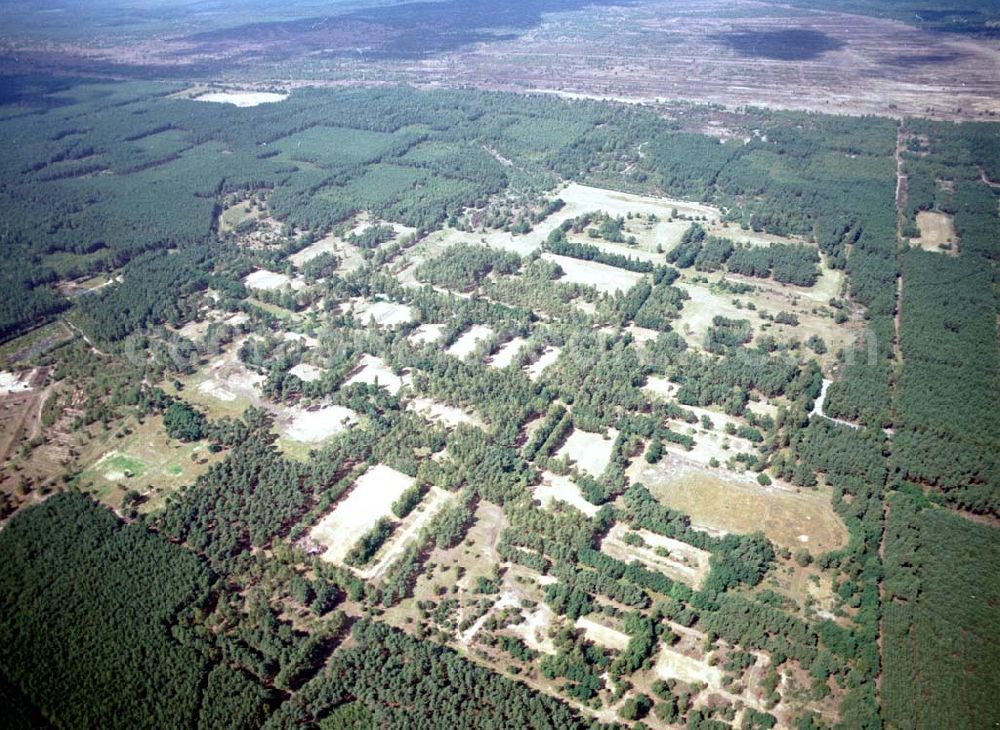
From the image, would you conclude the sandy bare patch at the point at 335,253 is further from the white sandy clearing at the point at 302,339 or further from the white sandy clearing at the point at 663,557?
the white sandy clearing at the point at 663,557

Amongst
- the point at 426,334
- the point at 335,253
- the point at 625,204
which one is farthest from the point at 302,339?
the point at 625,204

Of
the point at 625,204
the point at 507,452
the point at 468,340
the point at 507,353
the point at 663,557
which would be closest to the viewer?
the point at 663,557

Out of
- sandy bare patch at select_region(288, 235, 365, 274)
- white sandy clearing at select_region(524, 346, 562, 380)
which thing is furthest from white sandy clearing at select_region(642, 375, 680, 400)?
sandy bare patch at select_region(288, 235, 365, 274)

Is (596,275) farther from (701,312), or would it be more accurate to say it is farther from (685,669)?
(685,669)

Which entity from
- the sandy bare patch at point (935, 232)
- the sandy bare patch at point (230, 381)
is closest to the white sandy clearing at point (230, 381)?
the sandy bare patch at point (230, 381)

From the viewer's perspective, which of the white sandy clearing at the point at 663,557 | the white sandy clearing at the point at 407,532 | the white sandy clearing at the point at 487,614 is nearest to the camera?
the white sandy clearing at the point at 487,614

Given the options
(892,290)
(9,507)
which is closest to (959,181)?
(892,290)

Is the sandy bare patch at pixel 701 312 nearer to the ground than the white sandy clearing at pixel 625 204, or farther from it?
nearer to the ground
